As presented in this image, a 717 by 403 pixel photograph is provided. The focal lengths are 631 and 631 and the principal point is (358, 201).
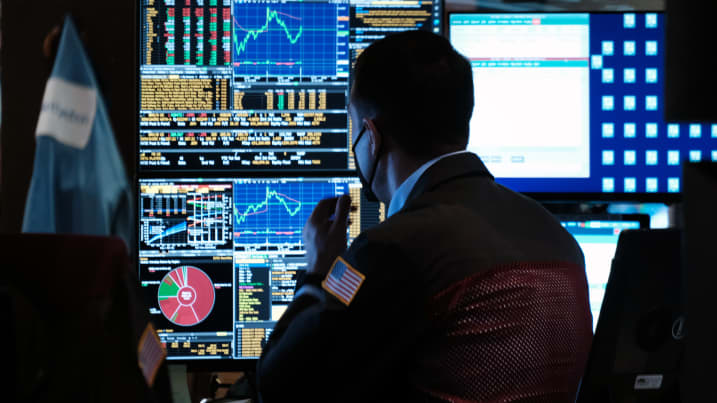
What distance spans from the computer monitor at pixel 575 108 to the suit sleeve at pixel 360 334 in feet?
2.56

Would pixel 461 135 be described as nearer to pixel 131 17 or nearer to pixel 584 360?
pixel 584 360

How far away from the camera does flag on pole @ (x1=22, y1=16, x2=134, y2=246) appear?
3.14 ft

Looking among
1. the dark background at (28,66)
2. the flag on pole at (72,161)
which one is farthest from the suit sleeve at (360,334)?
the dark background at (28,66)

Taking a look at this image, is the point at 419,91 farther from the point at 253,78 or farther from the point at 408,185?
the point at 253,78

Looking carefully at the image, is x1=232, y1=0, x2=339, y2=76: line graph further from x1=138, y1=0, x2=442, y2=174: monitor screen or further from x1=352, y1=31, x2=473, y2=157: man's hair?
x1=352, y1=31, x2=473, y2=157: man's hair

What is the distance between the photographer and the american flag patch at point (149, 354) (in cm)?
57

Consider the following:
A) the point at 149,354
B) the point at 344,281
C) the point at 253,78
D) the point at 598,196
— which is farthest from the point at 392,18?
the point at 149,354

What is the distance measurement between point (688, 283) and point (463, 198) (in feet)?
2.60

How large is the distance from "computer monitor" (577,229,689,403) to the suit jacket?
2.7 inches

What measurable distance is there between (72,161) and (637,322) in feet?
3.19

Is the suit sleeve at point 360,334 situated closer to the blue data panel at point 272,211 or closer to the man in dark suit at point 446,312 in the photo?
the man in dark suit at point 446,312

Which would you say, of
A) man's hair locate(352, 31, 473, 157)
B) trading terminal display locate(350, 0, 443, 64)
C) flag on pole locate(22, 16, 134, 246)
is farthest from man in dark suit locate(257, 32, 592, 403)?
trading terminal display locate(350, 0, 443, 64)

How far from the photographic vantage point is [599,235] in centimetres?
174

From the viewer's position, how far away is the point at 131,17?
174 centimetres
